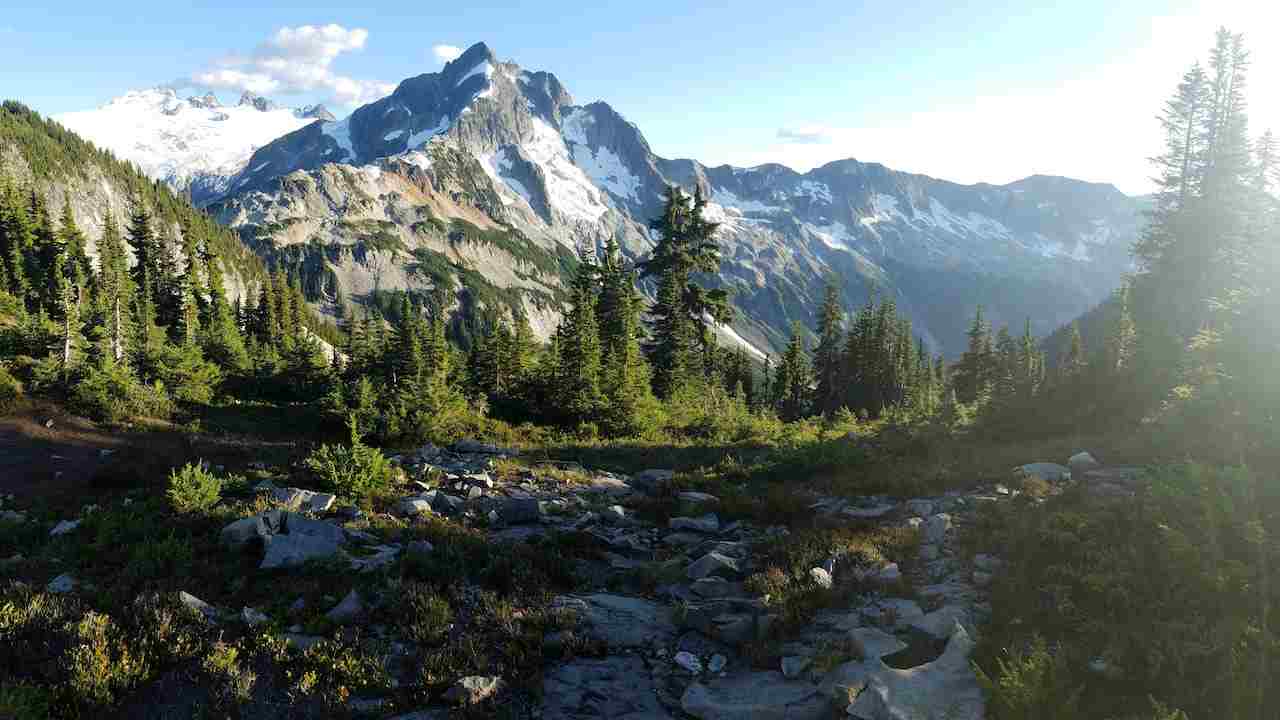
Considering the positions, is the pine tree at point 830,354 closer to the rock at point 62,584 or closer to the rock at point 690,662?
the rock at point 690,662

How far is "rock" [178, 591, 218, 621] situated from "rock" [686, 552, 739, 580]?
5.87 m

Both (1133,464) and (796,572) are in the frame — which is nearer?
(796,572)

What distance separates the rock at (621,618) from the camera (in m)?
7.52

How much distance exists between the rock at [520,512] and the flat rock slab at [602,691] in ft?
17.7

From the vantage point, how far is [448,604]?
7910mm

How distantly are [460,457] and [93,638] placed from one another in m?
13.3

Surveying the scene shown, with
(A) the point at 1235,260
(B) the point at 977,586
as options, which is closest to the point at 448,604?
(B) the point at 977,586

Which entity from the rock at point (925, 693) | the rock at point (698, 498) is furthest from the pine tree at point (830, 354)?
the rock at point (925, 693)

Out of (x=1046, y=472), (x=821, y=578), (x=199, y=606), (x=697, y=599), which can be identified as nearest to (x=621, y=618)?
(x=697, y=599)

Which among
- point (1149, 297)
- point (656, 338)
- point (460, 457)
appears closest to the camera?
point (460, 457)

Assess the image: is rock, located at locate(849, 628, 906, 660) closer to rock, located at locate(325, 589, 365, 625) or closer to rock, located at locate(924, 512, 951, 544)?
rock, located at locate(924, 512, 951, 544)

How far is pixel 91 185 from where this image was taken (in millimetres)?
123000

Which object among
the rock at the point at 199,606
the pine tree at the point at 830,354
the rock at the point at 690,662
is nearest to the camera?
the rock at the point at 690,662

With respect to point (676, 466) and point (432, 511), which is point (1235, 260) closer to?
point (676, 466)
